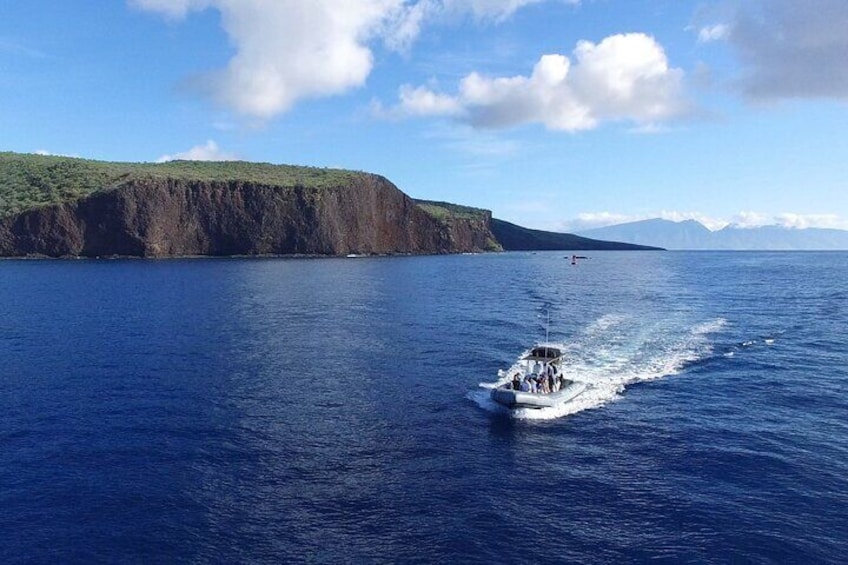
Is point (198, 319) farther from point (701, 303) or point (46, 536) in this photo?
point (701, 303)

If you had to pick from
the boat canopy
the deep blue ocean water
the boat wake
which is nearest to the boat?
the boat canopy

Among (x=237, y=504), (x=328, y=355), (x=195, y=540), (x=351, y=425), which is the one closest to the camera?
(x=195, y=540)

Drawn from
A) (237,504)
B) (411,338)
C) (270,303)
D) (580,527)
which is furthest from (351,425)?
(270,303)

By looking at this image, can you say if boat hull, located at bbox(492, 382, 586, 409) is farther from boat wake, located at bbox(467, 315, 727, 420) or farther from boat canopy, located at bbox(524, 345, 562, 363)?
boat canopy, located at bbox(524, 345, 562, 363)

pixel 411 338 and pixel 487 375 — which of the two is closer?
pixel 487 375

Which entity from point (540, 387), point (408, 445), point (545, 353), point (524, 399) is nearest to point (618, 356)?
point (545, 353)

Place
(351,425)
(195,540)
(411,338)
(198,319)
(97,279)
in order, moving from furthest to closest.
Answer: (97,279)
(198,319)
(411,338)
(351,425)
(195,540)
